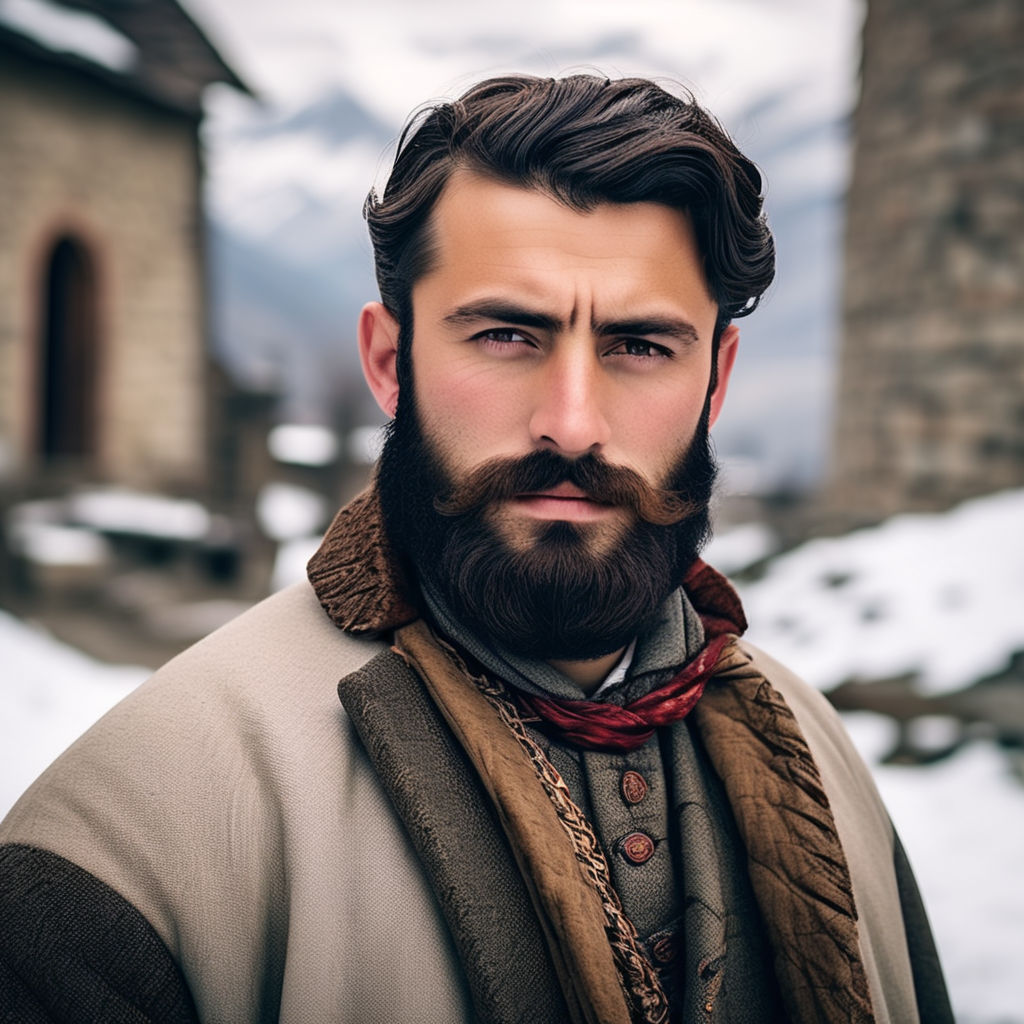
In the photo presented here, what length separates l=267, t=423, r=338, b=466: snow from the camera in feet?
42.2

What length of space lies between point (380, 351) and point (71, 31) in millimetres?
10262

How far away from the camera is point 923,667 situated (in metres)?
5.53

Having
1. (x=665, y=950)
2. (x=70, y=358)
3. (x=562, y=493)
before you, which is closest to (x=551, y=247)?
(x=562, y=493)

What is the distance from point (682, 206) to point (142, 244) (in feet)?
34.9

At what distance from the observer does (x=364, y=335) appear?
1.61 meters

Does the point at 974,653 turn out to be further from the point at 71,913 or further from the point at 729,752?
the point at 71,913

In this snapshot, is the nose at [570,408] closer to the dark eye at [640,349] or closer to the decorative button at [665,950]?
the dark eye at [640,349]

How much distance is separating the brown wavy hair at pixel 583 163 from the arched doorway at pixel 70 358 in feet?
33.2

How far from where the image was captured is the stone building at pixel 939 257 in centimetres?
740

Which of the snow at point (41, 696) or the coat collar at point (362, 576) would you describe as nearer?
the coat collar at point (362, 576)

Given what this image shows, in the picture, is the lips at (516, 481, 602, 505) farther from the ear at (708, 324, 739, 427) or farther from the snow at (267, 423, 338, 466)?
the snow at (267, 423, 338, 466)

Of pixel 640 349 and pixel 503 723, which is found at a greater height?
pixel 640 349

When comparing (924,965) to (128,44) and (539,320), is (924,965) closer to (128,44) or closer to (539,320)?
(539,320)

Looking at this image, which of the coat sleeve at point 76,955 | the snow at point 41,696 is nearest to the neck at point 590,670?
the coat sleeve at point 76,955
